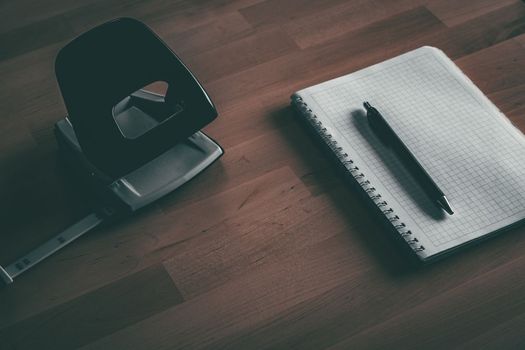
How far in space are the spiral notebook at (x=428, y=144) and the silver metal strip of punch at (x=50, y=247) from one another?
332 mm

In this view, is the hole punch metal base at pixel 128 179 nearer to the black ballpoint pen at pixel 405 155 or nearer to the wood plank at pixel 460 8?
the black ballpoint pen at pixel 405 155

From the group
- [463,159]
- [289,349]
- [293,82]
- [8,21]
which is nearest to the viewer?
[289,349]

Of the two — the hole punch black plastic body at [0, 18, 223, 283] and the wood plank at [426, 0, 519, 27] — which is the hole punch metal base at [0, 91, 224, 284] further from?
the wood plank at [426, 0, 519, 27]

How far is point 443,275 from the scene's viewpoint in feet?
2.44

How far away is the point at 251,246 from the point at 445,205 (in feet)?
0.82

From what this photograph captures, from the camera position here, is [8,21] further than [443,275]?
Yes

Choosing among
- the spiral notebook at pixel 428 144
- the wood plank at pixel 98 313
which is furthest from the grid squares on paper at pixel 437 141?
the wood plank at pixel 98 313

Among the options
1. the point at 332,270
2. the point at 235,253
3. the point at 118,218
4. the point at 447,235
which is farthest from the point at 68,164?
the point at 447,235

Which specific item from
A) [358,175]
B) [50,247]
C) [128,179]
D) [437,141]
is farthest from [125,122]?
[437,141]

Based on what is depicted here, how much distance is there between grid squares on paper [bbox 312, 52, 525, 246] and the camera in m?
0.77

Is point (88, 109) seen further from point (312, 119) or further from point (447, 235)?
point (447, 235)

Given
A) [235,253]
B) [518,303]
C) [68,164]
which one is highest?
[68,164]

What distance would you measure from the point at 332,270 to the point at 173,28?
1.72 ft

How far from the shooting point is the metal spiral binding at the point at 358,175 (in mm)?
744
